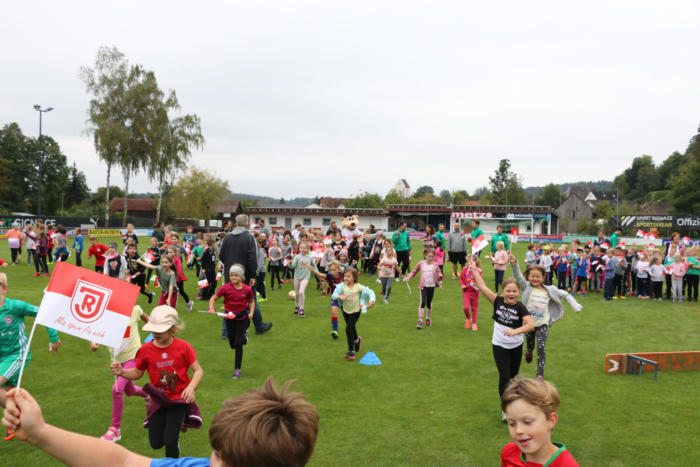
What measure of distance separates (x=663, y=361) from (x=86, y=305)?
9427 mm

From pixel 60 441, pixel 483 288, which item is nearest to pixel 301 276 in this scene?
pixel 483 288

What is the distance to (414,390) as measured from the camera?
746 cm

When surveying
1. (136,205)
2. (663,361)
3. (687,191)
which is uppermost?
(687,191)

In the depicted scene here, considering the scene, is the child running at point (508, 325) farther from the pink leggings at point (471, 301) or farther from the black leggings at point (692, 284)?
the black leggings at point (692, 284)

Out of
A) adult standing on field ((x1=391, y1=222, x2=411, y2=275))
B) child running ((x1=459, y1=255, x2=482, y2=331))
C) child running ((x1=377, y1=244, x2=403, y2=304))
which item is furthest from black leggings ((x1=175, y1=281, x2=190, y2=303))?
adult standing on field ((x1=391, y1=222, x2=411, y2=275))

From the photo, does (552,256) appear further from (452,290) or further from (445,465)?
(445,465)

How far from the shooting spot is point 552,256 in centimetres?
1928

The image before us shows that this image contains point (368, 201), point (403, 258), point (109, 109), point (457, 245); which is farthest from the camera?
point (368, 201)

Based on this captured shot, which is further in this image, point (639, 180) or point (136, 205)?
point (639, 180)

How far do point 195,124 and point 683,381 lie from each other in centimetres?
4743

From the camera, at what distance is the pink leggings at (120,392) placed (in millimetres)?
5422

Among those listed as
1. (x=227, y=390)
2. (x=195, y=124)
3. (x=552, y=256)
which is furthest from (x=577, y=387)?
(x=195, y=124)

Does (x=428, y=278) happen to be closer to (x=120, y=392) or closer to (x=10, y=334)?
(x=120, y=392)

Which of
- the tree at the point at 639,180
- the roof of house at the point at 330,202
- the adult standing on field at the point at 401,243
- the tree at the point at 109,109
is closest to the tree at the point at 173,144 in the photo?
the tree at the point at 109,109
